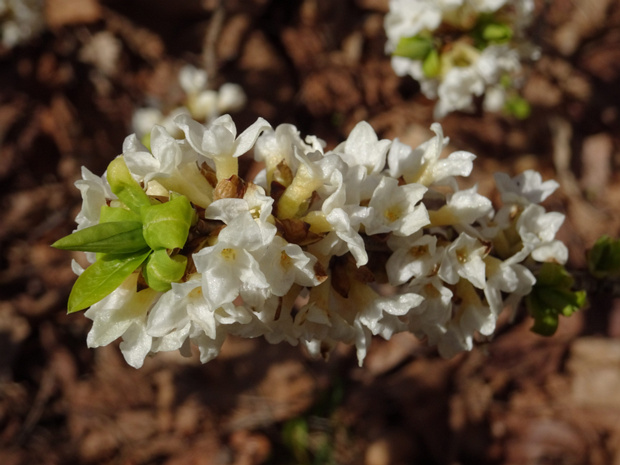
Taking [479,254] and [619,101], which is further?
[619,101]

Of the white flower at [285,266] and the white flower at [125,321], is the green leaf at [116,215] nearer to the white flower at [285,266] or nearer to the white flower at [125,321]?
the white flower at [125,321]

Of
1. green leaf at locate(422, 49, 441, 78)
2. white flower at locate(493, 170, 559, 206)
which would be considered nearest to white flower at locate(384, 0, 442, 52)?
green leaf at locate(422, 49, 441, 78)

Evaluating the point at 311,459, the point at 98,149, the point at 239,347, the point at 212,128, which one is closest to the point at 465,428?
the point at 311,459

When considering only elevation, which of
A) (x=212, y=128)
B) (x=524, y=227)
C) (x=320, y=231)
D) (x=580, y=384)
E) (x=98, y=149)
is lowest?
(x=580, y=384)

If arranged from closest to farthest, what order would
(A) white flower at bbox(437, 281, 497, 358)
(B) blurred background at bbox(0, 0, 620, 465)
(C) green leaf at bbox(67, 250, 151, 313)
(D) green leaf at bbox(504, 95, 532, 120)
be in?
(C) green leaf at bbox(67, 250, 151, 313), (A) white flower at bbox(437, 281, 497, 358), (B) blurred background at bbox(0, 0, 620, 465), (D) green leaf at bbox(504, 95, 532, 120)

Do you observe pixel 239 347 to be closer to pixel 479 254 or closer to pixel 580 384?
pixel 580 384

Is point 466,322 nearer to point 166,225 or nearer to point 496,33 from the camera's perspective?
point 166,225

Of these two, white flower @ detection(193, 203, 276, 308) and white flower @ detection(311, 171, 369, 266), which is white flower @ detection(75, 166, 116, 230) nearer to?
white flower @ detection(193, 203, 276, 308)
